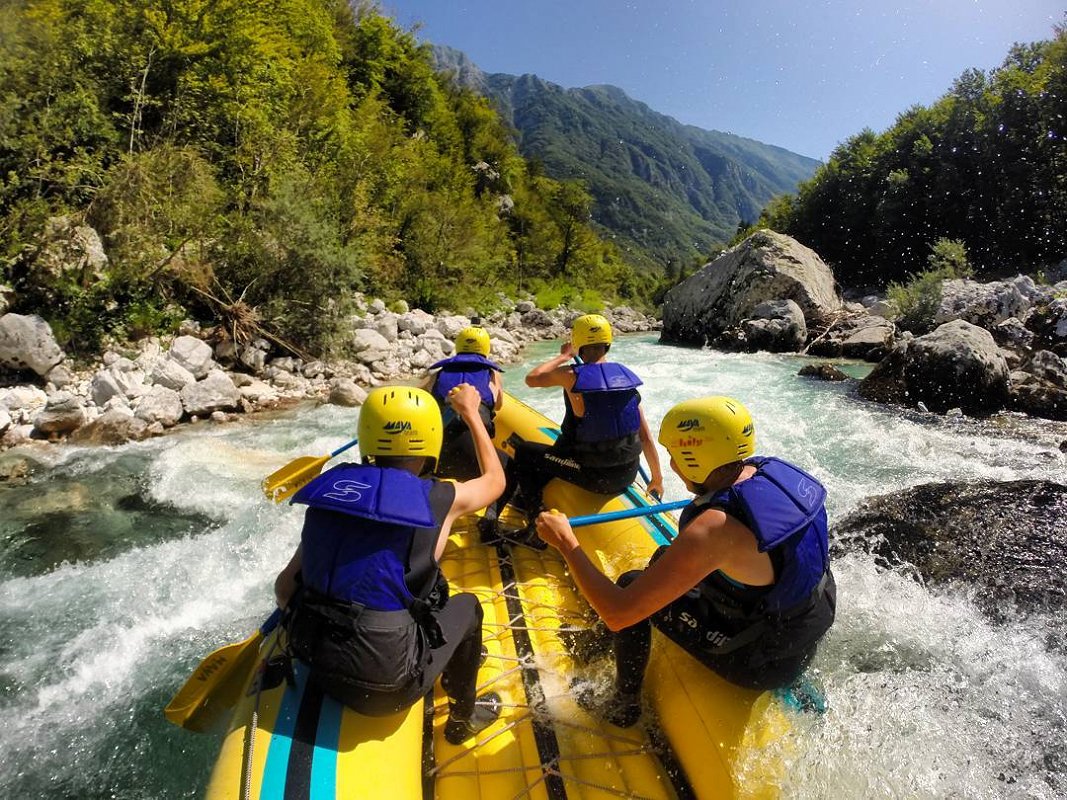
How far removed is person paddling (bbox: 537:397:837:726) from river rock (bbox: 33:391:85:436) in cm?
720

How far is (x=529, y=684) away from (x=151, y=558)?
3.57 meters

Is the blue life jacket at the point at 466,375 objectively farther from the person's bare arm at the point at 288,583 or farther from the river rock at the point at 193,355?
the river rock at the point at 193,355

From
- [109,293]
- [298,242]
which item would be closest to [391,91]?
[298,242]

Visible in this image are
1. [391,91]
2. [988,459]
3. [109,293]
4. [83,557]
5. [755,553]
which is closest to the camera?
[755,553]

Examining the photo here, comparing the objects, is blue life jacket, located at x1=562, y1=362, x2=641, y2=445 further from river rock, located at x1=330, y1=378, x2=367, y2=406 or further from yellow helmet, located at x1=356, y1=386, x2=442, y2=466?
river rock, located at x1=330, y1=378, x2=367, y2=406

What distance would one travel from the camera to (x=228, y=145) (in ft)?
42.0

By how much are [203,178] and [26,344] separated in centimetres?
440

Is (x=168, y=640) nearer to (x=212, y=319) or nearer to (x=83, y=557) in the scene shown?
(x=83, y=557)

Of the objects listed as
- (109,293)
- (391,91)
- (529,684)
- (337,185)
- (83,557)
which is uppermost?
(391,91)

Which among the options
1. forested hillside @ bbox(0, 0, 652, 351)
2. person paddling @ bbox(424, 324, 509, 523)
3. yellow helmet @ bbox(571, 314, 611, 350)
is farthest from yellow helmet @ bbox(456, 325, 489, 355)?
forested hillside @ bbox(0, 0, 652, 351)

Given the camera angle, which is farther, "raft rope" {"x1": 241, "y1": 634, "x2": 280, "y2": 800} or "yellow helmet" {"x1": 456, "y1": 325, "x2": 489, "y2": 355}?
"yellow helmet" {"x1": 456, "y1": 325, "x2": 489, "y2": 355}

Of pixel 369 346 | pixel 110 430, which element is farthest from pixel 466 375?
pixel 369 346

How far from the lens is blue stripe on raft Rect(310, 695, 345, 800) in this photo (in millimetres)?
1622

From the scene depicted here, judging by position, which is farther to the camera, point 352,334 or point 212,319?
point 352,334
